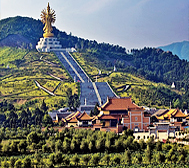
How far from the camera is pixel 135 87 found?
3935 inches

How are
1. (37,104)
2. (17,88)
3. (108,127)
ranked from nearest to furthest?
(108,127) < (37,104) < (17,88)

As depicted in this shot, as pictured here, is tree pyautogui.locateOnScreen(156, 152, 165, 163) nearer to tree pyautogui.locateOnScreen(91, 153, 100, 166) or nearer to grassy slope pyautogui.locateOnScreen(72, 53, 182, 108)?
tree pyautogui.locateOnScreen(91, 153, 100, 166)

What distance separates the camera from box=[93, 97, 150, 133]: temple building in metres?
68.8

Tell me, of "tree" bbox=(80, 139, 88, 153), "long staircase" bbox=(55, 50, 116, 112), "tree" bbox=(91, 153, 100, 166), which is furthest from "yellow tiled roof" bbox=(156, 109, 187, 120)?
"tree" bbox=(91, 153, 100, 166)

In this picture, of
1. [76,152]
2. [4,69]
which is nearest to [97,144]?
[76,152]

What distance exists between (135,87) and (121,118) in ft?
98.4

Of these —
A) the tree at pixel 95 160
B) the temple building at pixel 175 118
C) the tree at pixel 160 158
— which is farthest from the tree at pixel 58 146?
the temple building at pixel 175 118

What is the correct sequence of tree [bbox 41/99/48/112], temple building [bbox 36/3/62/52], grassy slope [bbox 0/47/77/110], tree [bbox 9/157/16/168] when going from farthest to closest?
temple building [bbox 36/3/62/52]
grassy slope [bbox 0/47/77/110]
tree [bbox 41/99/48/112]
tree [bbox 9/157/16/168]

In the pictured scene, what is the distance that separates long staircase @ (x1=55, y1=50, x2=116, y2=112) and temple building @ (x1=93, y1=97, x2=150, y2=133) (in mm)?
13234

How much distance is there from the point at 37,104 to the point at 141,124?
2368cm

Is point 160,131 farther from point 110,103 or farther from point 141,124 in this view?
point 110,103

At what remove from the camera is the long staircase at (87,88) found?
3619 inches

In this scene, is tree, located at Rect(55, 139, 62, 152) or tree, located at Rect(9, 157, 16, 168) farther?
tree, located at Rect(55, 139, 62, 152)

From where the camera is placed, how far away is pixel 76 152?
5388cm
